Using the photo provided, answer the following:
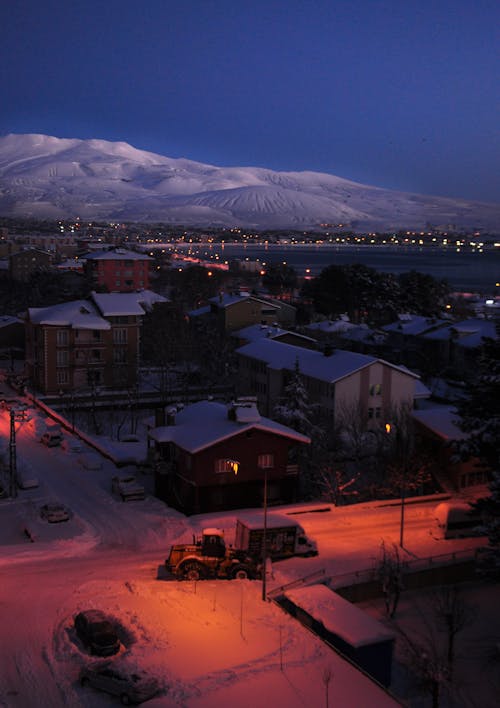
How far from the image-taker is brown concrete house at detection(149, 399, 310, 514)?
15570mm

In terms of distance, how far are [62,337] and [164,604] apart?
17772mm

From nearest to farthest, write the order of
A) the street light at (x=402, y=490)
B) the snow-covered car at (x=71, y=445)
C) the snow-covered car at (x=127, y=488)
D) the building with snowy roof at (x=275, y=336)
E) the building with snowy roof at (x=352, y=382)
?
the street light at (x=402, y=490) → the snow-covered car at (x=127, y=488) → the snow-covered car at (x=71, y=445) → the building with snowy roof at (x=352, y=382) → the building with snowy roof at (x=275, y=336)

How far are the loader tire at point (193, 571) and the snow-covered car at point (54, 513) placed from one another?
343 cm

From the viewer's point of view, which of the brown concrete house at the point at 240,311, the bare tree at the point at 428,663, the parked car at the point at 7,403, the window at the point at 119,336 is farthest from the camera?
the brown concrete house at the point at 240,311

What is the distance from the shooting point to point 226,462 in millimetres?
15734

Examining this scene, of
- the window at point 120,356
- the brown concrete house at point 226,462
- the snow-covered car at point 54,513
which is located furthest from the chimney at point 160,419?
the window at point 120,356

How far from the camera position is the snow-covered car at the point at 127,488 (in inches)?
610

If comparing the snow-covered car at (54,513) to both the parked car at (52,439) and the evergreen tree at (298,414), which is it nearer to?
the parked car at (52,439)

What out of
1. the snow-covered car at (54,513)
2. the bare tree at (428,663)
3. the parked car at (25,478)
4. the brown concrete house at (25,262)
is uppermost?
the brown concrete house at (25,262)

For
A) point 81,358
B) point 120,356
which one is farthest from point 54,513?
point 120,356

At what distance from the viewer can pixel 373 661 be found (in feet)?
31.9

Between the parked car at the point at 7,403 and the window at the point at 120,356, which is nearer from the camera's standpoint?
the parked car at the point at 7,403

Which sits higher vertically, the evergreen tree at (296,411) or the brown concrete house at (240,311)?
the brown concrete house at (240,311)

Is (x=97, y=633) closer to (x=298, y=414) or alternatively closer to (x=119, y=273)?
(x=298, y=414)
